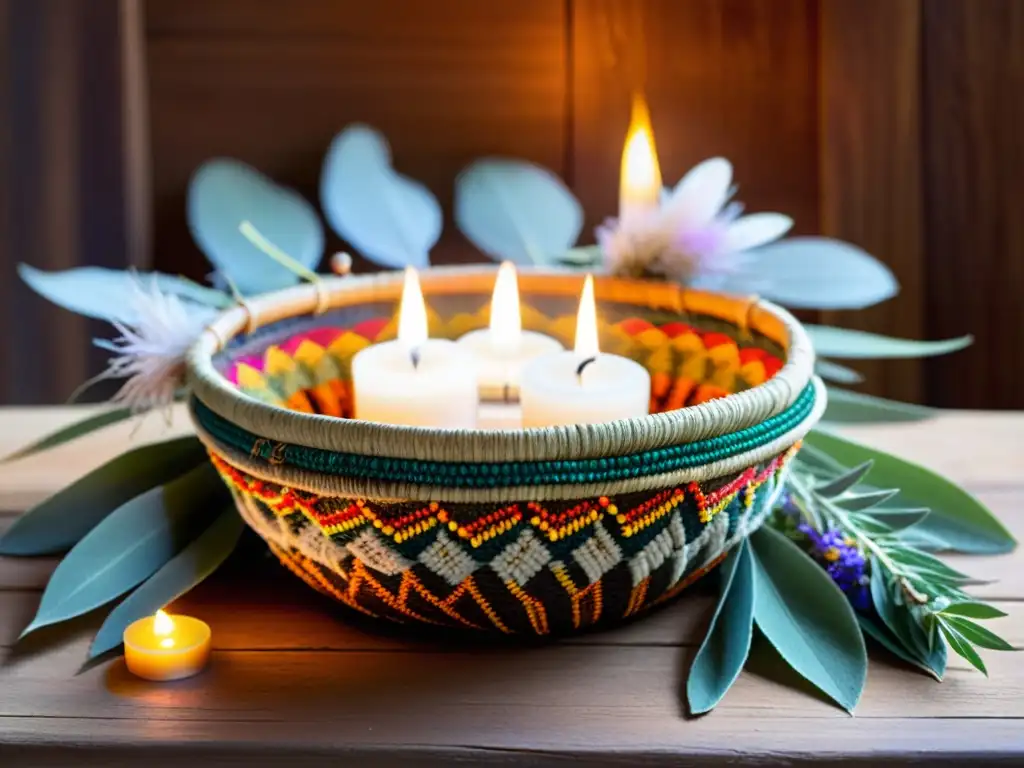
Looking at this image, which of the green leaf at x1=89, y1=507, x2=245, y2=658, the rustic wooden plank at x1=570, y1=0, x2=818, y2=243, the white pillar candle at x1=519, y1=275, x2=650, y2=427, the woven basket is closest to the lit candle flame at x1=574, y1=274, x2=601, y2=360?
the white pillar candle at x1=519, y1=275, x2=650, y2=427

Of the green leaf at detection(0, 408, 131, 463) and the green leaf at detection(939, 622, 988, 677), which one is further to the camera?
the green leaf at detection(0, 408, 131, 463)

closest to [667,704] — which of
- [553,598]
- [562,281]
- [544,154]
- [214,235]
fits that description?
[553,598]

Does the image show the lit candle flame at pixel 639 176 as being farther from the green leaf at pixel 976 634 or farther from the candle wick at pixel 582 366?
the green leaf at pixel 976 634

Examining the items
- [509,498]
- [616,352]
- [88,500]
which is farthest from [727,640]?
[88,500]

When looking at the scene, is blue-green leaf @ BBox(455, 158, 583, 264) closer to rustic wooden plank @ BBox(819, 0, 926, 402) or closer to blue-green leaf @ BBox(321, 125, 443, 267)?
blue-green leaf @ BBox(321, 125, 443, 267)

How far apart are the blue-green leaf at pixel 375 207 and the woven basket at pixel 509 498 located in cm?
27

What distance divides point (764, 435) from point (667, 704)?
0.42 feet

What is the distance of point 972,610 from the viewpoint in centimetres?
58

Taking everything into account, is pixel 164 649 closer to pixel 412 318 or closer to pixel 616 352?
pixel 412 318

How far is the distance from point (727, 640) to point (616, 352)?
0.84ft

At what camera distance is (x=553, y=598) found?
573 mm

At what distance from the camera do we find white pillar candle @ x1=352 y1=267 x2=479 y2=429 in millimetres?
678

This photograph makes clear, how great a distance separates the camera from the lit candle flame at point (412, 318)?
718 millimetres

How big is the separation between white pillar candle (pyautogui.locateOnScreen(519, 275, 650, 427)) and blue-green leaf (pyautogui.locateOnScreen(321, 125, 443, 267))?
0.24m
